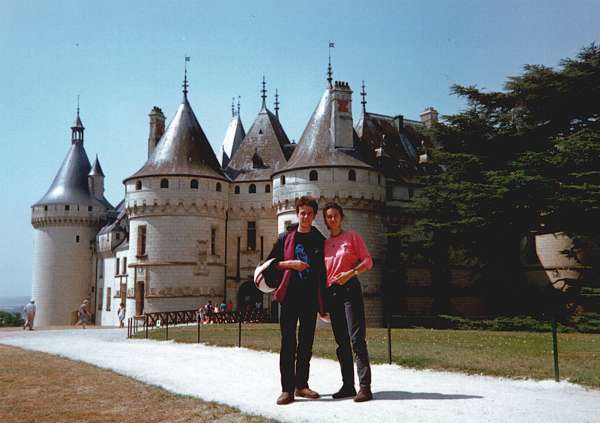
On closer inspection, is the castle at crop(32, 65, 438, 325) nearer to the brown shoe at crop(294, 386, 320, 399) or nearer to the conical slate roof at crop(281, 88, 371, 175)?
the conical slate roof at crop(281, 88, 371, 175)

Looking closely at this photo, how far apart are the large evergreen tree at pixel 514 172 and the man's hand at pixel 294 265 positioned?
18.3 metres

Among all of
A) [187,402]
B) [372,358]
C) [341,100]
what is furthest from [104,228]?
[187,402]

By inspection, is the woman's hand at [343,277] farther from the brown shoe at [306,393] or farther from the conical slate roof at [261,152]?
the conical slate roof at [261,152]

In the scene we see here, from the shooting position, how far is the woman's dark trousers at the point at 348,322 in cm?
718

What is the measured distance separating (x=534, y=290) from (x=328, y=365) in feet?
65.9

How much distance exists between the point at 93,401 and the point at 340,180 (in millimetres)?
24831

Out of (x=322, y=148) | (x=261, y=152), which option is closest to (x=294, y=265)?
(x=322, y=148)

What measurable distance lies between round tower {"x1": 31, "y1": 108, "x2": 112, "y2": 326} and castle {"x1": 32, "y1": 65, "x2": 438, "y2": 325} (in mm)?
9160

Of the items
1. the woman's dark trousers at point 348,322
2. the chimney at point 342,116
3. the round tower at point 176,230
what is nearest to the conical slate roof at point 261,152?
the round tower at point 176,230

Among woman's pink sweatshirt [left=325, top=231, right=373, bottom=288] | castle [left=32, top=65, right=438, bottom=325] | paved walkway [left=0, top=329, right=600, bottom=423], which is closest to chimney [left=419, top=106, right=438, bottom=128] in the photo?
castle [left=32, top=65, right=438, bottom=325]

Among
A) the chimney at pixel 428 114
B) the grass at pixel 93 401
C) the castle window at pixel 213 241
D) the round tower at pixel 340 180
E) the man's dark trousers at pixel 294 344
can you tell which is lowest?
the grass at pixel 93 401

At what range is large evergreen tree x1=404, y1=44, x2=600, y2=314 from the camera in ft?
79.4

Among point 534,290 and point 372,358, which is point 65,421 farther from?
point 534,290

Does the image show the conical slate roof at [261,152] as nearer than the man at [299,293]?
No
